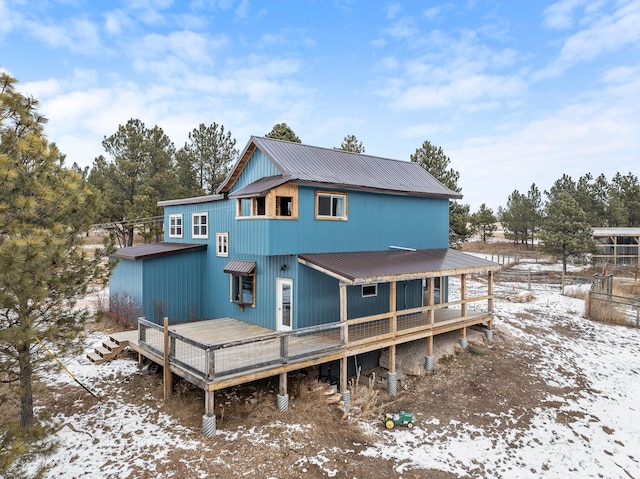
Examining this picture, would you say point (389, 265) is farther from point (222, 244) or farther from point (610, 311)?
point (610, 311)

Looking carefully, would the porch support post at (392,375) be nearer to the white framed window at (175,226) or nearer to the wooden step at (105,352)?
the wooden step at (105,352)

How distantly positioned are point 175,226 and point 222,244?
4.03 m

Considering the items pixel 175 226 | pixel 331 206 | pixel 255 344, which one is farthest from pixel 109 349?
pixel 331 206

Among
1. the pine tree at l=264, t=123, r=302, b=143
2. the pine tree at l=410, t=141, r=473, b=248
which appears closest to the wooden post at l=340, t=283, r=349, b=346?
the pine tree at l=410, t=141, r=473, b=248

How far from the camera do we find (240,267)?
40.9 ft

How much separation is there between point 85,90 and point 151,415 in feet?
54.2

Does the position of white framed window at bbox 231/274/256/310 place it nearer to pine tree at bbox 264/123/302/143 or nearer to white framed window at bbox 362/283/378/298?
white framed window at bbox 362/283/378/298

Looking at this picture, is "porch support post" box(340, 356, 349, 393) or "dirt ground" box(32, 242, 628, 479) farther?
"porch support post" box(340, 356, 349, 393)

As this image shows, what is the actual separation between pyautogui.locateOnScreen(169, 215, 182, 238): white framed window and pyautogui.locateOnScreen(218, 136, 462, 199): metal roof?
3865 millimetres

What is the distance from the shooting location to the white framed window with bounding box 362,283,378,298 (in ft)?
40.5

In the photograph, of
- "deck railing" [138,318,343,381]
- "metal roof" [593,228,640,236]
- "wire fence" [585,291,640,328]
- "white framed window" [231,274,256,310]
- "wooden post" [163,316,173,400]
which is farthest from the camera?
"metal roof" [593,228,640,236]

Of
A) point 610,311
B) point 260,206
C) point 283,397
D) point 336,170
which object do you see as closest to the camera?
point 283,397

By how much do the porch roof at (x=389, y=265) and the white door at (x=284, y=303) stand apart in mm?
1046

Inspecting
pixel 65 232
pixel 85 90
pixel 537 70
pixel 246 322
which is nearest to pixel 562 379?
pixel 246 322
